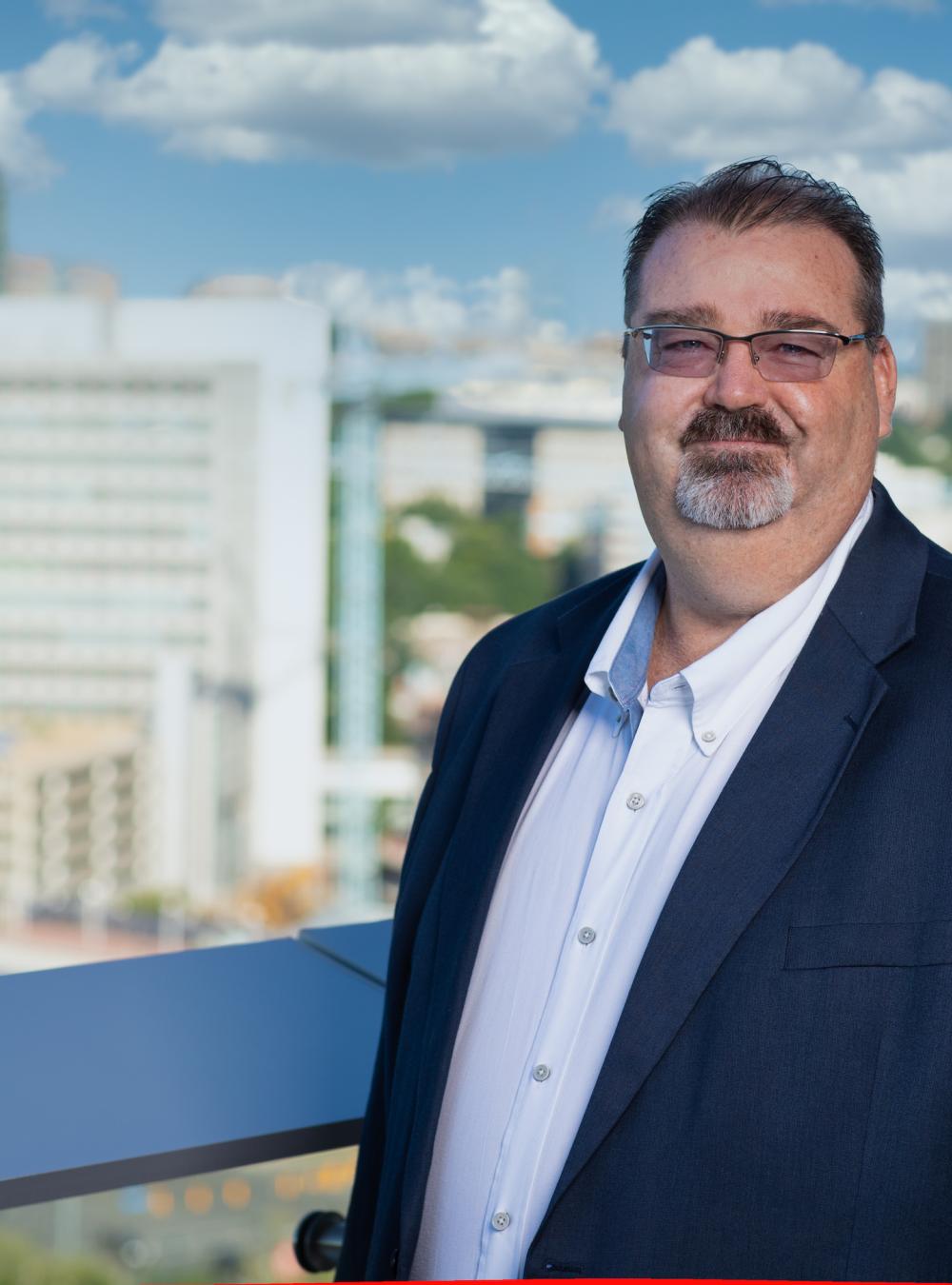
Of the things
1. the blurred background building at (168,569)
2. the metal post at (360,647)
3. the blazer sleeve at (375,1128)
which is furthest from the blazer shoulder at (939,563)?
the blurred background building at (168,569)

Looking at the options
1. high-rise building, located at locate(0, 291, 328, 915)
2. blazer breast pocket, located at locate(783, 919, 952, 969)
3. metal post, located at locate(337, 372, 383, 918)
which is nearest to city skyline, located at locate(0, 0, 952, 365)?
high-rise building, located at locate(0, 291, 328, 915)

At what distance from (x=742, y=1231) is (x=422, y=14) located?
83.8 ft

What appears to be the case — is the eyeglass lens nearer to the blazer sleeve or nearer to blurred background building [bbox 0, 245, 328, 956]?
the blazer sleeve

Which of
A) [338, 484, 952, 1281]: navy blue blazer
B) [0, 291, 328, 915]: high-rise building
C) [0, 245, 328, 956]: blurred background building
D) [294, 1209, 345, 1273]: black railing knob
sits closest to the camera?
[338, 484, 952, 1281]: navy blue blazer

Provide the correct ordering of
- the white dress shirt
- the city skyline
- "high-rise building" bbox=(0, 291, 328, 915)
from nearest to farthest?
the white dress shirt, the city skyline, "high-rise building" bbox=(0, 291, 328, 915)

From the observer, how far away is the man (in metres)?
0.59

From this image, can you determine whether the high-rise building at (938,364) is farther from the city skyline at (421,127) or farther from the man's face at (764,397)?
the man's face at (764,397)

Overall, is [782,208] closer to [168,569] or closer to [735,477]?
[735,477]

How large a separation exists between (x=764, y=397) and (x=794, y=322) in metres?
0.04

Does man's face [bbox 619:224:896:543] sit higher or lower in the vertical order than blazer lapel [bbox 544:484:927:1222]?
higher

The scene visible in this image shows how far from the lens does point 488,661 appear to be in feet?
2.95

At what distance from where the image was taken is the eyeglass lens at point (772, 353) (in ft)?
2.37

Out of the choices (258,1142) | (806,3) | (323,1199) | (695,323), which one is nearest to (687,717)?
(695,323)

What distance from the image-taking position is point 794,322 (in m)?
0.72
